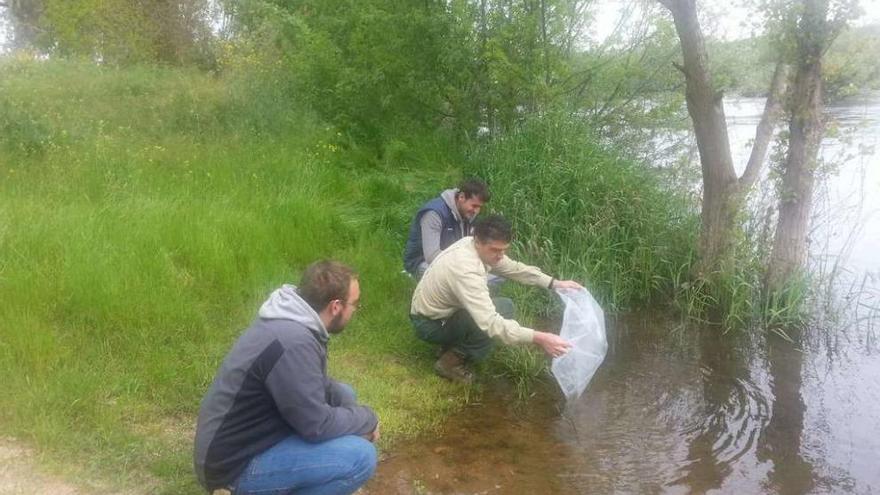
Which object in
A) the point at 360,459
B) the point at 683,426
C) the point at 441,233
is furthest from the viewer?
the point at 441,233

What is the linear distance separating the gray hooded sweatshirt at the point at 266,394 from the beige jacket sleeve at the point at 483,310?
1.51m

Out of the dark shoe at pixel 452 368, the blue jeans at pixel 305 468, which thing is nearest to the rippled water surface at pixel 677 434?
the dark shoe at pixel 452 368

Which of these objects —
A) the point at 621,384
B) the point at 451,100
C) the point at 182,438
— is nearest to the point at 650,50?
the point at 451,100

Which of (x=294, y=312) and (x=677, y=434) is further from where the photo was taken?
Result: (x=677, y=434)

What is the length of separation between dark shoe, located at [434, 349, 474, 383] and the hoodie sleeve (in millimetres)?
2160

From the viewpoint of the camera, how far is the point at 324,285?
2.96m

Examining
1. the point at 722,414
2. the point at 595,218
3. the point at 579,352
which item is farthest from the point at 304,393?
the point at 595,218

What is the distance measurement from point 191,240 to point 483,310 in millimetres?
2719

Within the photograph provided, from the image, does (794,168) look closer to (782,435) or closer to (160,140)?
(782,435)

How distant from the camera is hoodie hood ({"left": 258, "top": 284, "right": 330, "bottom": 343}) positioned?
288 cm

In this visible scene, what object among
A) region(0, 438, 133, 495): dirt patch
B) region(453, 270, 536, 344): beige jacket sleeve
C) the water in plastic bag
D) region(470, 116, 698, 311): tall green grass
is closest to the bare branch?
region(470, 116, 698, 311): tall green grass

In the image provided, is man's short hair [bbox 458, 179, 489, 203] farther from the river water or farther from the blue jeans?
the blue jeans

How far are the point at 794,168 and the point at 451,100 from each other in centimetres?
400

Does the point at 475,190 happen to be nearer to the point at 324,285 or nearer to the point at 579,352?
the point at 579,352
